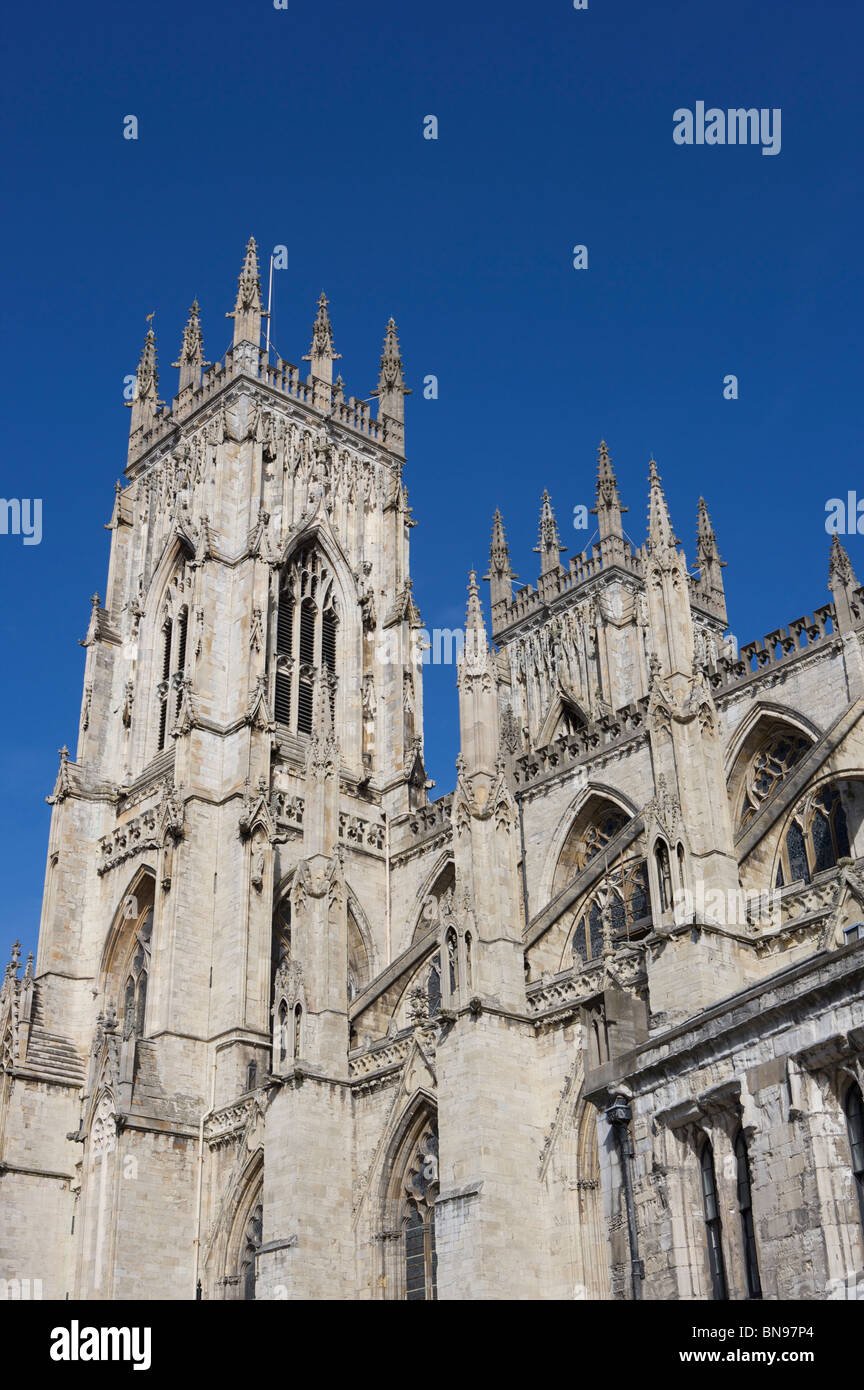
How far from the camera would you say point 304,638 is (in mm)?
37500

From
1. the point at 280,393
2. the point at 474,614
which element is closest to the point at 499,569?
the point at 280,393

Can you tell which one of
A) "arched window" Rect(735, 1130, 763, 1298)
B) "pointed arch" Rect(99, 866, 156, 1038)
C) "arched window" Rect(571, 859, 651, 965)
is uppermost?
"pointed arch" Rect(99, 866, 156, 1038)

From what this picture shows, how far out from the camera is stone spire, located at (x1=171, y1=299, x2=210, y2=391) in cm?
4162

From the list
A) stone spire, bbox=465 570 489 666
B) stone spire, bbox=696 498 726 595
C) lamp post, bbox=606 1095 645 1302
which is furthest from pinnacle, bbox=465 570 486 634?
stone spire, bbox=696 498 726 595

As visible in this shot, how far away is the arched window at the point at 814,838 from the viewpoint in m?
24.8

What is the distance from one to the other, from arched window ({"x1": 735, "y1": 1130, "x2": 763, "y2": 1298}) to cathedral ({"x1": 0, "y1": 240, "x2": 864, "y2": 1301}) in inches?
2.2

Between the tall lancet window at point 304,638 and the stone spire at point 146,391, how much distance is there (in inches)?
300

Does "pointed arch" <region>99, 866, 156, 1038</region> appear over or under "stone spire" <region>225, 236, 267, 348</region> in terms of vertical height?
under

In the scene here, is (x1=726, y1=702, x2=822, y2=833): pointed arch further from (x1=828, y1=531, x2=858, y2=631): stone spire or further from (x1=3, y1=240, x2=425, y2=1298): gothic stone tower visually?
(x1=3, y1=240, x2=425, y2=1298): gothic stone tower

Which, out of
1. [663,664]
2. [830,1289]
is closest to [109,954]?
[663,664]

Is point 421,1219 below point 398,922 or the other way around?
below

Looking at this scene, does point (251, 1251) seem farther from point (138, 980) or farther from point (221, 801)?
point (221, 801)

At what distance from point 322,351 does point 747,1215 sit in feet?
109

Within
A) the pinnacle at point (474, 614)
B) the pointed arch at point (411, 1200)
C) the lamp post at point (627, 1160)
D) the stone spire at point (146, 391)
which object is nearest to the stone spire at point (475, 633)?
the pinnacle at point (474, 614)
